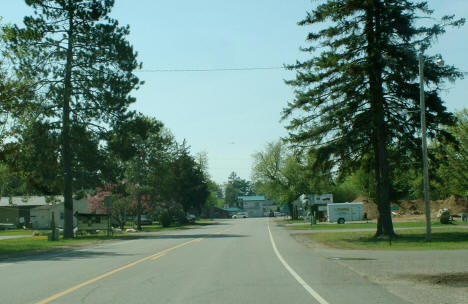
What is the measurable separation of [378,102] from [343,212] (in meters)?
39.2

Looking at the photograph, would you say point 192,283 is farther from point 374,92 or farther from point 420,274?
point 374,92

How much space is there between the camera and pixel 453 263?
588 inches

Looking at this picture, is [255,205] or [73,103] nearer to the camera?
[73,103]

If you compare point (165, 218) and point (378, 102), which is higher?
point (378, 102)

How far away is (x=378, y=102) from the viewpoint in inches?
1051

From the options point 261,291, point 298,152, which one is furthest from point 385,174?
point 261,291

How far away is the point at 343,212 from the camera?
210 feet

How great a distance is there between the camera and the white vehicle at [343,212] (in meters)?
63.7

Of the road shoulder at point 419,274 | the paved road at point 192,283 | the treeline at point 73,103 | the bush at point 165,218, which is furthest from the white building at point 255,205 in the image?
the paved road at point 192,283

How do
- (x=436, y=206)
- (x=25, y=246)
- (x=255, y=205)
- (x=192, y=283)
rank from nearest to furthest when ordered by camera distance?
(x=192, y=283), (x=25, y=246), (x=436, y=206), (x=255, y=205)

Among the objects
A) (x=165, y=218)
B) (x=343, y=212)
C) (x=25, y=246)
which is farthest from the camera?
(x=165, y=218)

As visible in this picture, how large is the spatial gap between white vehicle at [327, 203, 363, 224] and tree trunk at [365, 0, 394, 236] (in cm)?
3463

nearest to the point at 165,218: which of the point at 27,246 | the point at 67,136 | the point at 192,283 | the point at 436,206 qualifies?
the point at 67,136

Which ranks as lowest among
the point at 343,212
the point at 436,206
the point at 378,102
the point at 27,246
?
the point at 436,206
